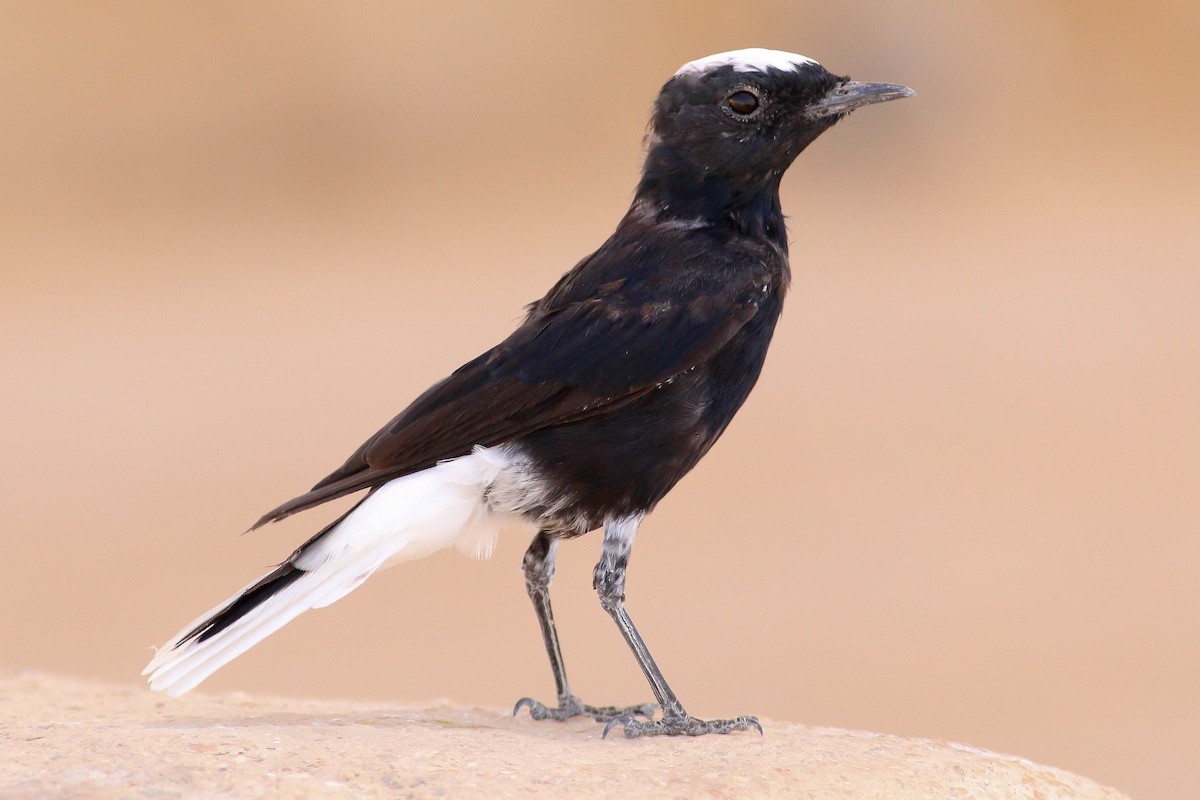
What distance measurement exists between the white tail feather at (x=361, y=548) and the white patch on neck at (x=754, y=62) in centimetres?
176

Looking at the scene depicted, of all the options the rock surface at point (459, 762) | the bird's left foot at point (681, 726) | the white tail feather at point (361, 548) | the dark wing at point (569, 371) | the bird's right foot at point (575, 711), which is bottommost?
the rock surface at point (459, 762)

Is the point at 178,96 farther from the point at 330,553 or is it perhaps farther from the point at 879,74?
the point at 330,553

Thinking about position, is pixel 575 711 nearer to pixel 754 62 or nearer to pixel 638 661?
pixel 638 661

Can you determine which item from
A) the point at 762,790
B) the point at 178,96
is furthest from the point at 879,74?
the point at 762,790

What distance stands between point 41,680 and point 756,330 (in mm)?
3872

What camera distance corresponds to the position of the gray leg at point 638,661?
18.6ft

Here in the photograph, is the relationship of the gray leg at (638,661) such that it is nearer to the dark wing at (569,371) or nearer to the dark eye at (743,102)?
the dark wing at (569,371)

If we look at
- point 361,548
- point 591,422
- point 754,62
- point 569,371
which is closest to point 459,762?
point 361,548

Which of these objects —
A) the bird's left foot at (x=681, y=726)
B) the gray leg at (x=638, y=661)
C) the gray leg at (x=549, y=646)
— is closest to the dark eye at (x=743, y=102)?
the gray leg at (x=638, y=661)

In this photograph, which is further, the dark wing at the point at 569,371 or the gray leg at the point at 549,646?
the gray leg at the point at 549,646

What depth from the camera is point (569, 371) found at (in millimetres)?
5613

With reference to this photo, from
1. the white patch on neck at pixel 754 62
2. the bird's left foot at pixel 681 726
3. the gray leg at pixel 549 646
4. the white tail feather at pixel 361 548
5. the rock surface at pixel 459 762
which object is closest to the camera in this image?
the rock surface at pixel 459 762

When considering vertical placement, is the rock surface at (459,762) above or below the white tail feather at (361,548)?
below

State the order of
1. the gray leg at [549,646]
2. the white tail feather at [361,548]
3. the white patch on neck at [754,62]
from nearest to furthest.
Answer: the white tail feather at [361,548] → the white patch on neck at [754,62] → the gray leg at [549,646]
